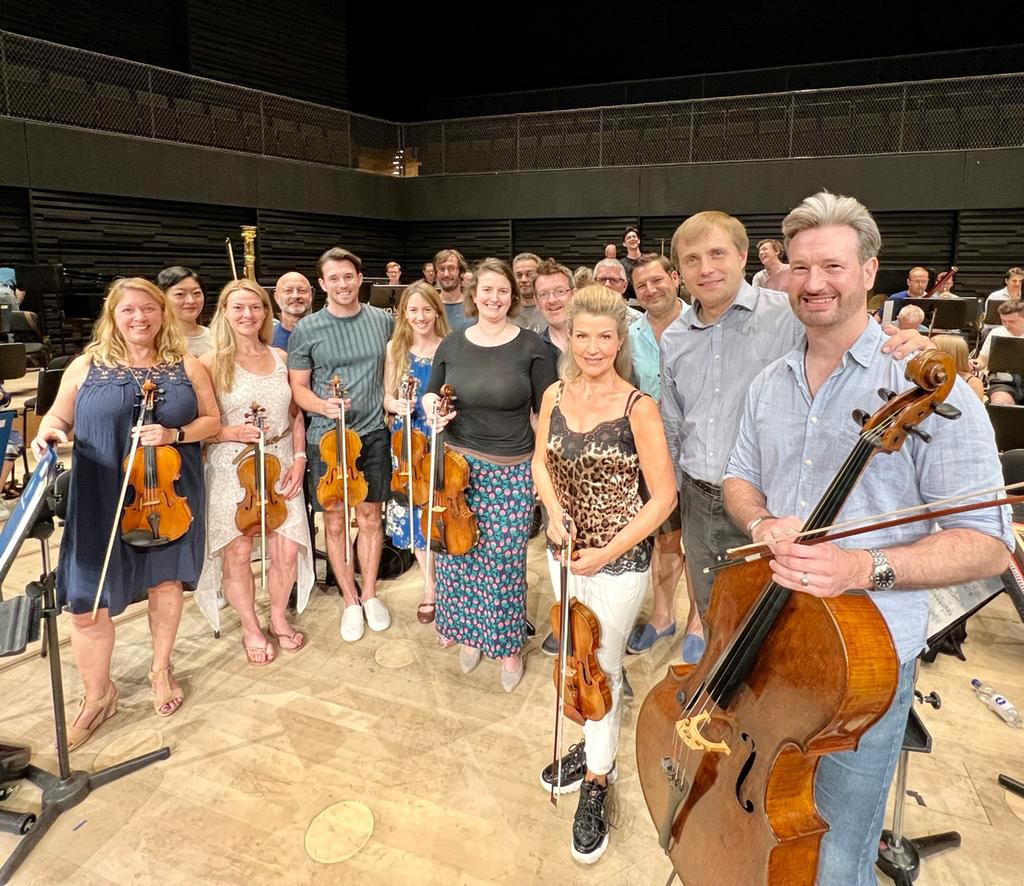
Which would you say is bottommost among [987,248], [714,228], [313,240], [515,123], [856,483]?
[856,483]

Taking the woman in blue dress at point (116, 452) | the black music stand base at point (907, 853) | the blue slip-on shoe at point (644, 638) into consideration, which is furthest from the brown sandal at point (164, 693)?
the black music stand base at point (907, 853)

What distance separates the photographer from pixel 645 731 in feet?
5.57

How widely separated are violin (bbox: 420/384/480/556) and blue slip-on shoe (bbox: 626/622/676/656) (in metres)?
1.04

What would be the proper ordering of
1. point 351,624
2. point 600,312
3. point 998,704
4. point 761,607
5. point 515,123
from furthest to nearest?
point 515,123 < point 351,624 < point 998,704 < point 600,312 < point 761,607

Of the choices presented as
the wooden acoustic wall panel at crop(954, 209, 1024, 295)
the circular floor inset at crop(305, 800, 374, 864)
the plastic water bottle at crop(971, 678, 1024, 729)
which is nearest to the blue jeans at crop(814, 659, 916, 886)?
the circular floor inset at crop(305, 800, 374, 864)

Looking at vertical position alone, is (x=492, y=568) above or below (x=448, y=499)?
below

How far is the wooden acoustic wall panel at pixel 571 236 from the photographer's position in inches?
468

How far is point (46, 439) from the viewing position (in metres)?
2.37

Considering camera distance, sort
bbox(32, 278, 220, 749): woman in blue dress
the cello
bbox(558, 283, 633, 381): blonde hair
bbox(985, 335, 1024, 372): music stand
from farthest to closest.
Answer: bbox(985, 335, 1024, 372): music stand < bbox(32, 278, 220, 749): woman in blue dress < bbox(558, 283, 633, 381): blonde hair < the cello

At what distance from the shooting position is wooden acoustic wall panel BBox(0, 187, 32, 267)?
8.45 m

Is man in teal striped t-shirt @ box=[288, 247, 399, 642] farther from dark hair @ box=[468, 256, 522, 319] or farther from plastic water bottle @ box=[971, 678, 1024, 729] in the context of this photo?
plastic water bottle @ box=[971, 678, 1024, 729]

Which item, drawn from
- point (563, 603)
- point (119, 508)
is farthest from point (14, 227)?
point (563, 603)

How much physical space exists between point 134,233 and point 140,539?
28.5 feet

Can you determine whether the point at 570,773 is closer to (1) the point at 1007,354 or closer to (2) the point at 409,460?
(2) the point at 409,460
